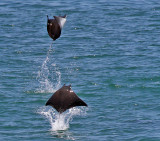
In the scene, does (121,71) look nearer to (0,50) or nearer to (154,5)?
(0,50)

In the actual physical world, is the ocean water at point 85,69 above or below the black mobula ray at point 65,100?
below

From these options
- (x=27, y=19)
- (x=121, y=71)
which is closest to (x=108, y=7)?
(x=27, y=19)

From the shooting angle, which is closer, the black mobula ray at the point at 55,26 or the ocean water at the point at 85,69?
the black mobula ray at the point at 55,26

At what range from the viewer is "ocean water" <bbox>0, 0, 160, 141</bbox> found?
69.1ft

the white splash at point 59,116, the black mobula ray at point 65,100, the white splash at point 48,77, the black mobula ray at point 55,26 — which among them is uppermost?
the black mobula ray at point 55,26

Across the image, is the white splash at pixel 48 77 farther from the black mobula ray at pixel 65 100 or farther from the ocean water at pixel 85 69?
the black mobula ray at pixel 65 100

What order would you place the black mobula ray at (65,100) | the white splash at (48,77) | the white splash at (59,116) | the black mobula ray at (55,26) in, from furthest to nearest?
the white splash at (48,77), the white splash at (59,116), the black mobula ray at (55,26), the black mobula ray at (65,100)

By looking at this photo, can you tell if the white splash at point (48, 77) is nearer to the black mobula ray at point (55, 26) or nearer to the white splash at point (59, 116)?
the white splash at point (59, 116)

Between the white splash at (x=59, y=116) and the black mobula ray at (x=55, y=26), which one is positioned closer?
the black mobula ray at (x=55, y=26)

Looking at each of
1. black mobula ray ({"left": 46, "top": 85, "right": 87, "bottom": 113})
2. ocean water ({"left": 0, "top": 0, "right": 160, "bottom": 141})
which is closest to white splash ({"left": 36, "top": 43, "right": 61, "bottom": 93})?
ocean water ({"left": 0, "top": 0, "right": 160, "bottom": 141})

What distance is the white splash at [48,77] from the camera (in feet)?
87.6

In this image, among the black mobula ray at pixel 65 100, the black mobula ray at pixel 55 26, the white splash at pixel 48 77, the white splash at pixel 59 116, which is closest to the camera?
the black mobula ray at pixel 65 100

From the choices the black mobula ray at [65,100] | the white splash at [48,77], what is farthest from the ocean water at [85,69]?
the black mobula ray at [65,100]

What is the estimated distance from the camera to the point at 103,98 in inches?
981
